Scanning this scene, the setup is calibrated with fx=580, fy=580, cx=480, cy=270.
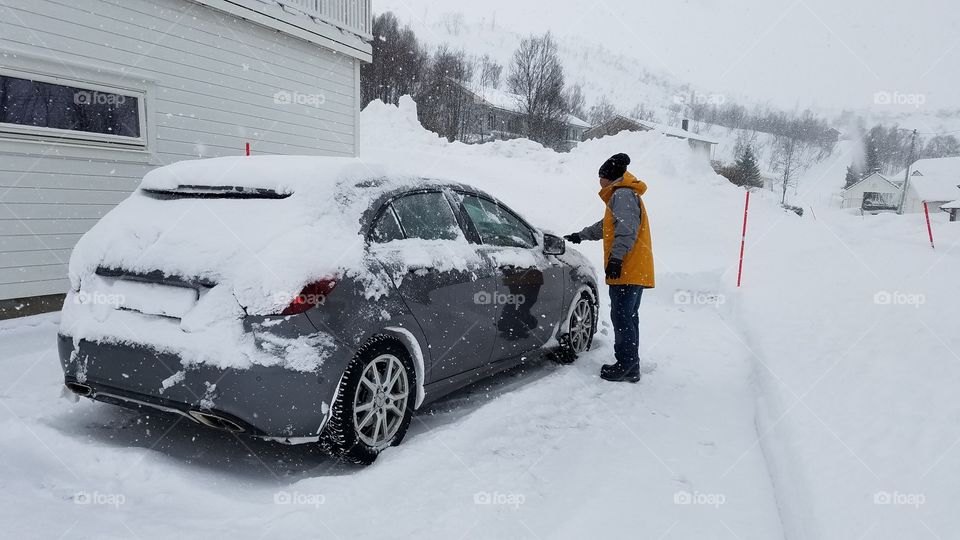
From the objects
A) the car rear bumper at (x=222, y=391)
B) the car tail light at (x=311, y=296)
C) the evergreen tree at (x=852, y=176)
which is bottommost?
the car rear bumper at (x=222, y=391)

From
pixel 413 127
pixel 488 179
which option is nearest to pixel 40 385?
pixel 488 179

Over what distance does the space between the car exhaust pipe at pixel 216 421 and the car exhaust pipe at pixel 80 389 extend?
27.1 inches

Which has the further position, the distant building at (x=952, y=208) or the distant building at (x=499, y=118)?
the distant building at (x=499, y=118)

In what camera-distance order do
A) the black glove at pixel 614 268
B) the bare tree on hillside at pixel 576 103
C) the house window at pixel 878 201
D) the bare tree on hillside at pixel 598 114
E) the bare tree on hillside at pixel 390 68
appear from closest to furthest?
1. the black glove at pixel 614 268
2. the bare tree on hillside at pixel 390 68
3. the bare tree on hillside at pixel 576 103
4. the house window at pixel 878 201
5. the bare tree on hillside at pixel 598 114

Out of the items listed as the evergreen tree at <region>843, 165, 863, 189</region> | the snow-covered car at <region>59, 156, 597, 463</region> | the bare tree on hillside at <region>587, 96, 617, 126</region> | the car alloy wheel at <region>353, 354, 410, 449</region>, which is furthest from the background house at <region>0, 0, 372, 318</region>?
the evergreen tree at <region>843, 165, 863, 189</region>

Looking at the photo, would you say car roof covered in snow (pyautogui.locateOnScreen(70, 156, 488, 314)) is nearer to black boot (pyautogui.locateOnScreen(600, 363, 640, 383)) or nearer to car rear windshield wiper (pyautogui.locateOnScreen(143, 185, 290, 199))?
car rear windshield wiper (pyautogui.locateOnScreen(143, 185, 290, 199))

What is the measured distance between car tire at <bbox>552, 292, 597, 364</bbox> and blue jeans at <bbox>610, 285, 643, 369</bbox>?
0.43 m

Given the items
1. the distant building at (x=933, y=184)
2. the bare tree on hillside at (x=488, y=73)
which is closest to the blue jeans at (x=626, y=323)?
the distant building at (x=933, y=184)

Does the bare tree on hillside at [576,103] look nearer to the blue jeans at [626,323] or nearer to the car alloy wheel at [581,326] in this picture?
the car alloy wheel at [581,326]

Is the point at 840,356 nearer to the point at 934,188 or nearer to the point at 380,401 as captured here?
the point at 380,401

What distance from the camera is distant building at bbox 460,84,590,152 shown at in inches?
1612

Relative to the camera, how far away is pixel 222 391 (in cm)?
268

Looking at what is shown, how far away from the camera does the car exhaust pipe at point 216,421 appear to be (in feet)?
8.92

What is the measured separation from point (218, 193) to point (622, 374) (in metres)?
3.50
